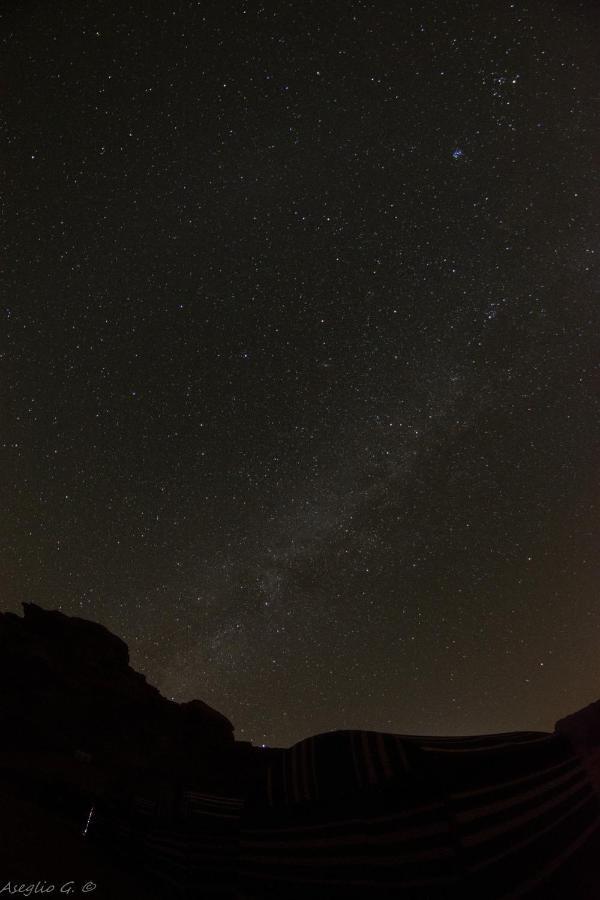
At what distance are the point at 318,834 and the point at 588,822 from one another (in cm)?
258

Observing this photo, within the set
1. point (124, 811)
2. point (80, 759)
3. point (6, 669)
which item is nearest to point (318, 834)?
point (124, 811)

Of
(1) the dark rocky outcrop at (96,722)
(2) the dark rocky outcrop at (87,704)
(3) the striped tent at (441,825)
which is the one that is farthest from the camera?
(2) the dark rocky outcrop at (87,704)

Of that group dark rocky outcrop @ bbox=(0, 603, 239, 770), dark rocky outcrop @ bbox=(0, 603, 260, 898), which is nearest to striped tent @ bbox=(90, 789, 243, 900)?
dark rocky outcrop @ bbox=(0, 603, 260, 898)

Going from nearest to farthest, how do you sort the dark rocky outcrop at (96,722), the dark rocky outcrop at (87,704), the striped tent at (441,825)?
the striped tent at (441,825) < the dark rocky outcrop at (96,722) < the dark rocky outcrop at (87,704)

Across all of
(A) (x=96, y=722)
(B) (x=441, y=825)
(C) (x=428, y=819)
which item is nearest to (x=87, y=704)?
(A) (x=96, y=722)

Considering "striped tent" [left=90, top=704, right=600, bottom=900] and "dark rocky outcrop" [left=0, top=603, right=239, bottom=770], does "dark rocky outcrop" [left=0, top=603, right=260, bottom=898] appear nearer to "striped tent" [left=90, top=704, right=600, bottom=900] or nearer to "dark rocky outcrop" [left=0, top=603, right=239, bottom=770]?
"dark rocky outcrop" [left=0, top=603, right=239, bottom=770]

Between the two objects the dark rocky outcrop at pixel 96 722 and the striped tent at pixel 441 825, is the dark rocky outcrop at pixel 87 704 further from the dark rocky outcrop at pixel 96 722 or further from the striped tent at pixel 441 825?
the striped tent at pixel 441 825

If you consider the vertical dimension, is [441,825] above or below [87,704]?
below

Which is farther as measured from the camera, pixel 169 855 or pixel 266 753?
pixel 266 753

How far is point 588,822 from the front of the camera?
396 cm

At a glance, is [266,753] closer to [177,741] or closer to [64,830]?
[177,741]

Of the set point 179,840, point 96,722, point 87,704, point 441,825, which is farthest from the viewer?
point 87,704

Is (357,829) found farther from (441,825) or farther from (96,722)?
(96,722)

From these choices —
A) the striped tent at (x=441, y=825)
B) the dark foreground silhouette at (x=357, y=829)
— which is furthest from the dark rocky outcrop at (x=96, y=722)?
the striped tent at (x=441, y=825)
